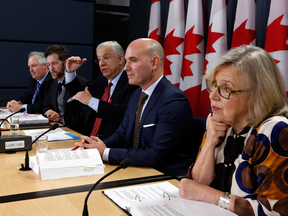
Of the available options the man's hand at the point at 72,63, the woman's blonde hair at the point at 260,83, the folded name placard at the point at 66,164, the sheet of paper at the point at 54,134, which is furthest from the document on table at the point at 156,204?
the man's hand at the point at 72,63

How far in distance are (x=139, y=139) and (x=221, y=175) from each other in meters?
0.73

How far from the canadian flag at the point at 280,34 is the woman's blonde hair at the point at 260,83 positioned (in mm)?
975

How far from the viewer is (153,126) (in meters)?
1.82

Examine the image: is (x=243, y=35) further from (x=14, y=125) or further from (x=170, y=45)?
(x=14, y=125)

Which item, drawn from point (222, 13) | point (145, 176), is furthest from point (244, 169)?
point (222, 13)

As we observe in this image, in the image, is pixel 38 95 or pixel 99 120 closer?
pixel 99 120

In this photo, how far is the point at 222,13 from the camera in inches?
98.4

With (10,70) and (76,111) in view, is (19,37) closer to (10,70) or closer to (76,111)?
(10,70)

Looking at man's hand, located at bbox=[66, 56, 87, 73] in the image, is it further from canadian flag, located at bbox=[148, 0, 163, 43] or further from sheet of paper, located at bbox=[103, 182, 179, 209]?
sheet of paper, located at bbox=[103, 182, 179, 209]

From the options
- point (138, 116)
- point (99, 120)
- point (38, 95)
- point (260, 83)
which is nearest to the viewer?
point (260, 83)

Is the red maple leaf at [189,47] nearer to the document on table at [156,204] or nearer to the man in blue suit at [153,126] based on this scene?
the man in blue suit at [153,126]

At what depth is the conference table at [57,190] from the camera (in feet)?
3.42

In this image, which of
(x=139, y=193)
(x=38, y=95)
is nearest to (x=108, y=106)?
(x=139, y=193)

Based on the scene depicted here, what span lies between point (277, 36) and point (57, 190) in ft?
5.68
